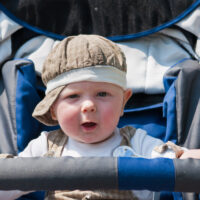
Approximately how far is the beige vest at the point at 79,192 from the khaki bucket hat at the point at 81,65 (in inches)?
4.8

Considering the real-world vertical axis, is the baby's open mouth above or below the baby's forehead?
below

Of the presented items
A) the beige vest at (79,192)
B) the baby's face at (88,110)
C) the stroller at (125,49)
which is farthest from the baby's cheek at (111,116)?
the stroller at (125,49)

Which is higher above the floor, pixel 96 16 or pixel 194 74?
pixel 96 16

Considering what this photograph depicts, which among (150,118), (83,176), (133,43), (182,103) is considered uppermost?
(83,176)

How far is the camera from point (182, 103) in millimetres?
1597

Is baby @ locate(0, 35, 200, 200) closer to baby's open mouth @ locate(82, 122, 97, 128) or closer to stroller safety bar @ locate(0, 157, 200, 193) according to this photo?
baby's open mouth @ locate(82, 122, 97, 128)

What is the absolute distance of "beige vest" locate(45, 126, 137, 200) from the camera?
126 cm

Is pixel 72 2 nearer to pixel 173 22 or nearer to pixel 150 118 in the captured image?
pixel 173 22

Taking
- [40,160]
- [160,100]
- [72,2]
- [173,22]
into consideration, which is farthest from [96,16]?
[40,160]

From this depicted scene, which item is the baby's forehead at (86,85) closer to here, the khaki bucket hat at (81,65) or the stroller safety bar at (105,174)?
the khaki bucket hat at (81,65)

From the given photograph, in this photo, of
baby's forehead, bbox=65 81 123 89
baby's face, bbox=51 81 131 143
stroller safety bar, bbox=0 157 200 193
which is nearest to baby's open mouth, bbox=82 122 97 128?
baby's face, bbox=51 81 131 143

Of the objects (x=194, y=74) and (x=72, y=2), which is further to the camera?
(x=72, y=2)

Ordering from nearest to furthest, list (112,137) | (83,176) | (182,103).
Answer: (83,176) < (112,137) < (182,103)

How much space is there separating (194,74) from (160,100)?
199 mm
